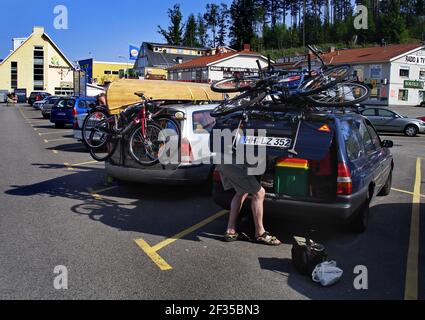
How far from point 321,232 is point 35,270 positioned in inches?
143

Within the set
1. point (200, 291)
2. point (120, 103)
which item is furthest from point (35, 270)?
point (120, 103)

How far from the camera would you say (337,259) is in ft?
17.6

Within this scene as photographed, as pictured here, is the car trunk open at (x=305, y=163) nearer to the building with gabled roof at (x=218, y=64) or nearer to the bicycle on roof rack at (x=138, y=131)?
the bicycle on roof rack at (x=138, y=131)

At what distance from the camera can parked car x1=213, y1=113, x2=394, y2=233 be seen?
18.3 feet

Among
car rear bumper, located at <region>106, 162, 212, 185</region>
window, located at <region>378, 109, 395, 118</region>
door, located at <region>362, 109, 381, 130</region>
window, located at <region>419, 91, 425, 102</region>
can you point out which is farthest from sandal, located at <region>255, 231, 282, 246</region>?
window, located at <region>419, 91, 425, 102</region>

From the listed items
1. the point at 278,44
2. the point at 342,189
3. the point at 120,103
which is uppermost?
the point at 278,44

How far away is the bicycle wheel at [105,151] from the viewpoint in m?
8.34

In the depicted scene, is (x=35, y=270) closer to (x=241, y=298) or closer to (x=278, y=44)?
(x=241, y=298)

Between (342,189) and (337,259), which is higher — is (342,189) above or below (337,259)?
above

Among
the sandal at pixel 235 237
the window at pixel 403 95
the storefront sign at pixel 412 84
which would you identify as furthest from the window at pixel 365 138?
the storefront sign at pixel 412 84

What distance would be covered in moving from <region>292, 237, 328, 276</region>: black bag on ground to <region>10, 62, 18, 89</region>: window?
314 feet

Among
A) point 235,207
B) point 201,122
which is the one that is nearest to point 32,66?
point 201,122

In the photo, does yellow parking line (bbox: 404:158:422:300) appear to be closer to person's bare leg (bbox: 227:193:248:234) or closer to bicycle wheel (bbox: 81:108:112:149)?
person's bare leg (bbox: 227:193:248:234)
